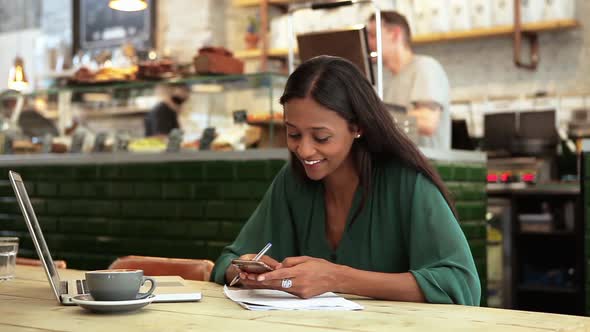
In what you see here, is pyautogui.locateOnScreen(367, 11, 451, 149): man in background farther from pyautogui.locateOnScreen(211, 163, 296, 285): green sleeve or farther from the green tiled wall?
pyautogui.locateOnScreen(211, 163, 296, 285): green sleeve

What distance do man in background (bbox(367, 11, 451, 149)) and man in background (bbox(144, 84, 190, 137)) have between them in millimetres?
997

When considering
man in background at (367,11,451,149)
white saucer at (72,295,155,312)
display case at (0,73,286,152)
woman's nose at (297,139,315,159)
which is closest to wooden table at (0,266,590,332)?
white saucer at (72,295,155,312)

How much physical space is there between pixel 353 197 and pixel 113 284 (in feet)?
2.49

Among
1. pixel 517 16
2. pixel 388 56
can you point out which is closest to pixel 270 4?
pixel 517 16

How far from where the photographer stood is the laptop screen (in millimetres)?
1625

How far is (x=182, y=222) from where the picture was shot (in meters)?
4.31

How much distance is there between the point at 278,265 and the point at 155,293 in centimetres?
25

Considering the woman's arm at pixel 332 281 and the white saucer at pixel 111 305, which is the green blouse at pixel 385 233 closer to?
the woman's arm at pixel 332 281

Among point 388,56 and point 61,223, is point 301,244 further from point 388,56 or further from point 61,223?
point 61,223

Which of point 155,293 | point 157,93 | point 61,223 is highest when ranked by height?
point 157,93

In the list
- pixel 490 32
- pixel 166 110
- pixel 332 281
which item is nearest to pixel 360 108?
pixel 332 281

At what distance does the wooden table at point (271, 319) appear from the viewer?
138 cm

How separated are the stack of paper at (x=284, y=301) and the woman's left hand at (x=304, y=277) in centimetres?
2

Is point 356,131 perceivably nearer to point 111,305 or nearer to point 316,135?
point 316,135
